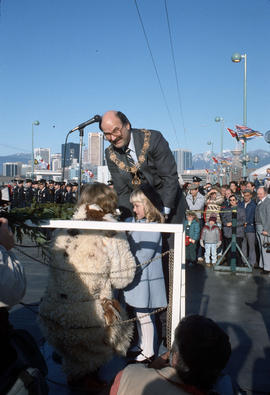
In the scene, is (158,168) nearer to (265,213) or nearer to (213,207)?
(265,213)

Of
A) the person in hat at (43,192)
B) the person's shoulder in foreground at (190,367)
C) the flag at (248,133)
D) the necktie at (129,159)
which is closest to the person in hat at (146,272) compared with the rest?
the necktie at (129,159)

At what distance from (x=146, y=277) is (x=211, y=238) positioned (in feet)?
20.2

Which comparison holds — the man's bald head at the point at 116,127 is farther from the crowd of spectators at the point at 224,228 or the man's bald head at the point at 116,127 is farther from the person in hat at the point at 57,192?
the person in hat at the point at 57,192

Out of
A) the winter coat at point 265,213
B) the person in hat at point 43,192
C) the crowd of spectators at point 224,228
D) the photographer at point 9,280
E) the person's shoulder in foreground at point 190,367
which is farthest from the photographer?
the person in hat at point 43,192

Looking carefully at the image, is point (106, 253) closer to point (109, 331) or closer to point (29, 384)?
point (109, 331)

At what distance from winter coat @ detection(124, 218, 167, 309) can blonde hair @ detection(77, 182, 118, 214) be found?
0.58 meters

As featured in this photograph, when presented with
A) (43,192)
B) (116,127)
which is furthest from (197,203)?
(43,192)

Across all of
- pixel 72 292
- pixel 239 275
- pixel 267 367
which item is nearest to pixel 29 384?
pixel 72 292

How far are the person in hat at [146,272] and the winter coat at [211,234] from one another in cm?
602

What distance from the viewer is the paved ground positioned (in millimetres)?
3705

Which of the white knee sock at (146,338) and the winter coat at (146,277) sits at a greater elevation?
the winter coat at (146,277)

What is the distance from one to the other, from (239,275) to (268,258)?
80 cm

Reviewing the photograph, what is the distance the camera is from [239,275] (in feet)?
27.9

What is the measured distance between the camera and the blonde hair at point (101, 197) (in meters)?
3.34
